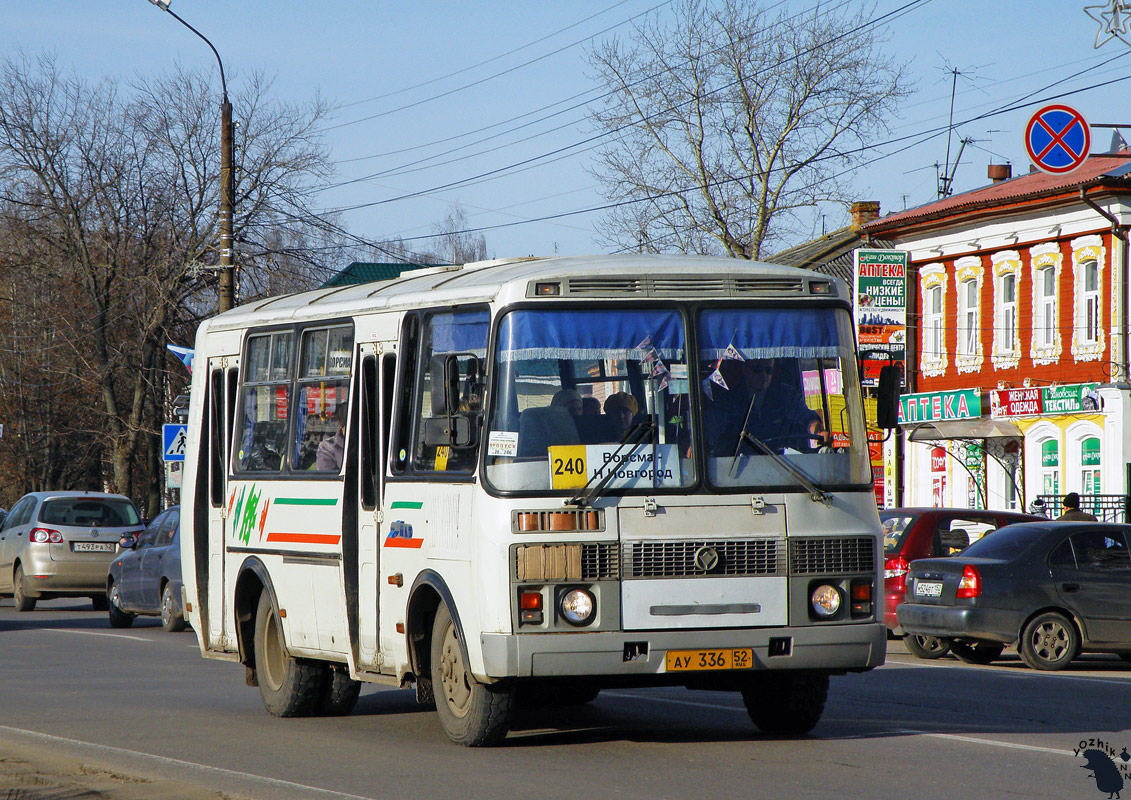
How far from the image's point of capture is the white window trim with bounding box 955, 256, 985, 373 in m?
40.3

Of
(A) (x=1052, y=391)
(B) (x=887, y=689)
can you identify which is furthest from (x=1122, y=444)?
(B) (x=887, y=689)

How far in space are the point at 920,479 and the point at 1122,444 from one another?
8145 millimetres

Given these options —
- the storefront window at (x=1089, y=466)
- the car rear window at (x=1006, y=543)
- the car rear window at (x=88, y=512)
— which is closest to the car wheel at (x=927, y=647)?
the car rear window at (x=1006, y=543)

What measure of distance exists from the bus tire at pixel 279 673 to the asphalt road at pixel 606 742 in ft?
0.53

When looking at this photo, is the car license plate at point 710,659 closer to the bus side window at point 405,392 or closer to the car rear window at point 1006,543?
the bus side window at point 405,392

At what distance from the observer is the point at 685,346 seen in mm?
9672

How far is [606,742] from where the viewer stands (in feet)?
34.2

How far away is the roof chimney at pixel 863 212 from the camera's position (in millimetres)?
47781

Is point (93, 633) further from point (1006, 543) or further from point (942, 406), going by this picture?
point (942, 406)

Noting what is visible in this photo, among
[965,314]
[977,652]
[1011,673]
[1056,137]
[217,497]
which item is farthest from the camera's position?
[965,314]

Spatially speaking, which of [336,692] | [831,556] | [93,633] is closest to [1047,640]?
[336,692]

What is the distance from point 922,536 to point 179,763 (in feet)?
38.5

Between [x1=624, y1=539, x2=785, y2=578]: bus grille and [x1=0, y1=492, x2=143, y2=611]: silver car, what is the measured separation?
17362mm

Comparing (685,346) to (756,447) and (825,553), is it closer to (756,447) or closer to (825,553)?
(756,447)
